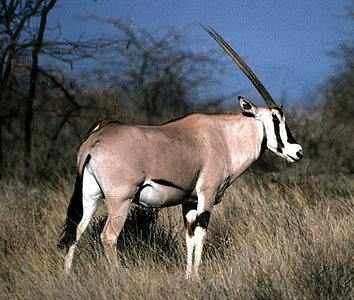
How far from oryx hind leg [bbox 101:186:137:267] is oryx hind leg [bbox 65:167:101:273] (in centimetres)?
26

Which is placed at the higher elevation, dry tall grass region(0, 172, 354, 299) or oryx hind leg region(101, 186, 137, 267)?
oryx hind leg region(101, 186, 137, 267)

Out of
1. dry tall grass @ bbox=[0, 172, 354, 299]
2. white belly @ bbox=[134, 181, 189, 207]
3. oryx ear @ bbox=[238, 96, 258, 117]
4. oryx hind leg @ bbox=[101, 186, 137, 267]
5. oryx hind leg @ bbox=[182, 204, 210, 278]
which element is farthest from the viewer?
oryx ear @ bbox=[238, 96, 258, 117]

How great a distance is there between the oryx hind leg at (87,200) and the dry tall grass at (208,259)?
119 millimetres

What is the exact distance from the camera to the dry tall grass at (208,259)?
3387mm

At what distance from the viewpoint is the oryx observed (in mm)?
3805

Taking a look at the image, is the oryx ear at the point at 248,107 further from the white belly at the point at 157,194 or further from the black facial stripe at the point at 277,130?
the white belly at the point at 157,194

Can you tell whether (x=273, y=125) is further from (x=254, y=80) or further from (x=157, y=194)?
(x=157, y=194)

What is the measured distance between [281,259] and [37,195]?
4.79 meters

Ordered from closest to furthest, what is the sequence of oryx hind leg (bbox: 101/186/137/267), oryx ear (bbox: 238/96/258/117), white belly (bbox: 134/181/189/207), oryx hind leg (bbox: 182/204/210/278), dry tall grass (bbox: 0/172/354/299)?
dry tall grass (bbox: 0/172/354/299), oryx hind leg (bbox: 101/186/137/267), white belly (bbox: 134/181/189/207), oryx hind leg (bbox: 182/204/210/278), oryx ear (bbox: 238/96/258/117)

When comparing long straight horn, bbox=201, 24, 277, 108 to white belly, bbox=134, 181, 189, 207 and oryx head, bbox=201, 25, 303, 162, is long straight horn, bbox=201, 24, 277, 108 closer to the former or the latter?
oryx head, bbox=201, 25, 303, 162

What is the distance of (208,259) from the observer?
14.7 feet

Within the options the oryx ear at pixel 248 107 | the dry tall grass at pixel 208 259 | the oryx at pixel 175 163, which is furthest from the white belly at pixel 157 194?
the oryx ear at pixel 248 107

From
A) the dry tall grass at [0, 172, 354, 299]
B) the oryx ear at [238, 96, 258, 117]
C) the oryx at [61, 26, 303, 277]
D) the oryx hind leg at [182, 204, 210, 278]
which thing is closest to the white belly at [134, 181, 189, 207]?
the oryx at [61, 26, 303, 277]

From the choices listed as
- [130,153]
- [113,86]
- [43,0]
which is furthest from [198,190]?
[113,86]
